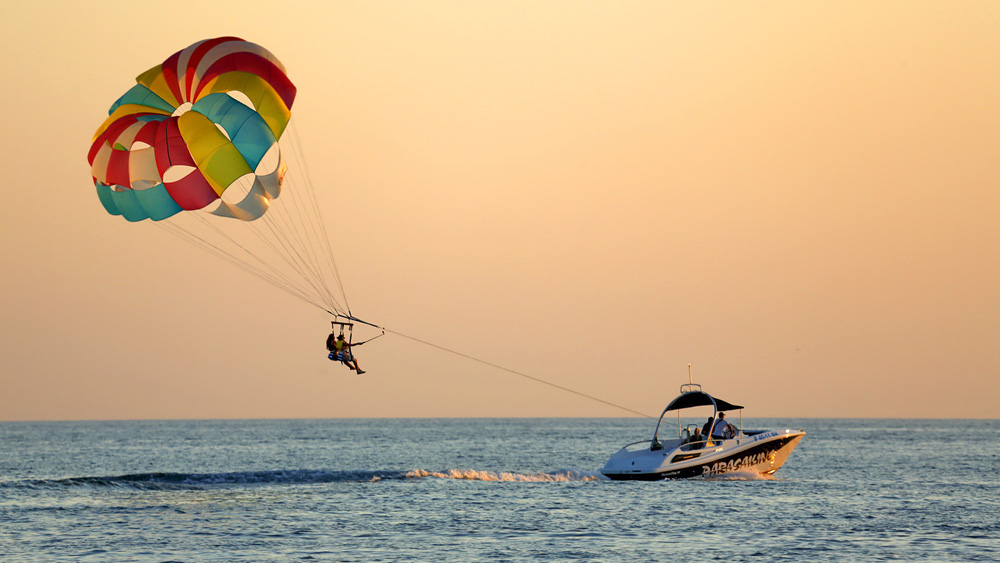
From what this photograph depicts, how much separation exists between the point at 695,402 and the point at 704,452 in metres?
1.58

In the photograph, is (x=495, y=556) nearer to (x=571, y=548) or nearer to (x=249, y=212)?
(x=571, y=548)

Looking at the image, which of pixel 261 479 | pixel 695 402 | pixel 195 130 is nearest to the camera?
pixel 195 130

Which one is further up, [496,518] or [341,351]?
[341,351]

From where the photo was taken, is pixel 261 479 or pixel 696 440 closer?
pixel 696 440

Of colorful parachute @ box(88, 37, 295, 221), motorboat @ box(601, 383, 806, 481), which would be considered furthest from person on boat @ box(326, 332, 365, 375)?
motorboat @ box(601, 383, 806, 481)

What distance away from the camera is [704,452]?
97.2ft

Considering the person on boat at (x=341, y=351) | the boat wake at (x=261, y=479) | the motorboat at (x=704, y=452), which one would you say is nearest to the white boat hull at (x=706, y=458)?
the motorboat at (x=704, y=452)

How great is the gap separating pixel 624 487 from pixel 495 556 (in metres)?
12.0

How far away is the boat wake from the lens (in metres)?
31.7

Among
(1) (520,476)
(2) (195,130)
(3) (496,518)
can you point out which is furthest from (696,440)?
(2) (195,130)

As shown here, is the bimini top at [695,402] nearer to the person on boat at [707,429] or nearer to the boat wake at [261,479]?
the person on boat at [707,429]

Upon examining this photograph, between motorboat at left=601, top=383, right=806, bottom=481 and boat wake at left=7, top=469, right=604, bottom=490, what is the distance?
3297mm

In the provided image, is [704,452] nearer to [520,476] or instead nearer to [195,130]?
[520,476]

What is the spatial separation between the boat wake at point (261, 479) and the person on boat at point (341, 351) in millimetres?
11138
